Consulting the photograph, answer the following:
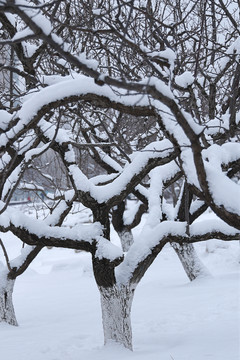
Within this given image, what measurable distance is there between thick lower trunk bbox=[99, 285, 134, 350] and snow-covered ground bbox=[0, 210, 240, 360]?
0.13 metres

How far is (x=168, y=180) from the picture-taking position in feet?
21.0

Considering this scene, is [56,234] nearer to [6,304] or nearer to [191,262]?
[6,304]

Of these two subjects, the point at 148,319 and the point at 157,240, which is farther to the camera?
the point at 148,319

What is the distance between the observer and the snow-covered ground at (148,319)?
5125 mm

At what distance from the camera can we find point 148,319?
7102 mm

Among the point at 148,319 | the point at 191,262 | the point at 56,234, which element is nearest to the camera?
the point at 56,234

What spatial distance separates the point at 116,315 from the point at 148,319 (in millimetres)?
2201

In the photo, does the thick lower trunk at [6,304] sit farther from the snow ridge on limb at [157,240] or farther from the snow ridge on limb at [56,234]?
the snow ridge on limb at [157,240]

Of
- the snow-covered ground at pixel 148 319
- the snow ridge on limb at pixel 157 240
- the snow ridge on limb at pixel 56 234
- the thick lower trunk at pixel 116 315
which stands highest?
the snow ridge on limb at pixel 56 234

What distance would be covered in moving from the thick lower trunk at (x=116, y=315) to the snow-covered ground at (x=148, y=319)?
0.13m

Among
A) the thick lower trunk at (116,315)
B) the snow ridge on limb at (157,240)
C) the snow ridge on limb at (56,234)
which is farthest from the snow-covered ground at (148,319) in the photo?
the snow ridge on limb at (56,234)

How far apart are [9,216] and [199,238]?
232 centimetres

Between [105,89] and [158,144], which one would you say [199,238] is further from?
[105,89]

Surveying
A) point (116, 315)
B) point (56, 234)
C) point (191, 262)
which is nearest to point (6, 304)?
point (56, 234)
